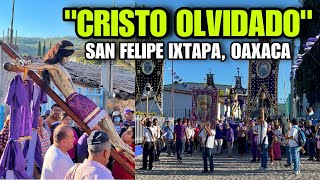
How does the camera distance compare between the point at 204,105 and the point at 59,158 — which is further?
the point at 204,105

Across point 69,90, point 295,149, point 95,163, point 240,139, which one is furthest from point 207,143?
point 95,163

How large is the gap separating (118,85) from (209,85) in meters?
0.84

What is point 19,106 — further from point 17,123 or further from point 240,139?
point 240,139

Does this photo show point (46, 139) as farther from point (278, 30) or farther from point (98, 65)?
point (278, 30)

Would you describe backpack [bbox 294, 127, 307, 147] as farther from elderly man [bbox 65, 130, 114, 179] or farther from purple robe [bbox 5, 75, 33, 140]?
elderly man [bbox 65, 130, 114, 179]

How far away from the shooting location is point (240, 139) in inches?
241

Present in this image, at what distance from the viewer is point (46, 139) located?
215 inches

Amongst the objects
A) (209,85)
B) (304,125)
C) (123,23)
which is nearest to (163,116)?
(209,85)

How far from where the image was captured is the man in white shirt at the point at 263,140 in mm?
5934

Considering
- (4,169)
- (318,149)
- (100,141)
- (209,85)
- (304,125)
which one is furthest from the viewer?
(318,149)

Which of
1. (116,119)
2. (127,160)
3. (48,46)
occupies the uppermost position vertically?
(48,46)

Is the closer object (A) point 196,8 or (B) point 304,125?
(A) point 196,8

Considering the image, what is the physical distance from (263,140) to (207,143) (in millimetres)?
534

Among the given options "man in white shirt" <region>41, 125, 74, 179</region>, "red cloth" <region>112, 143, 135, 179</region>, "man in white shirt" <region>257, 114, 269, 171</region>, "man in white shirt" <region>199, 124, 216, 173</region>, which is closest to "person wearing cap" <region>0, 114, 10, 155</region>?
"man in white shirt" <region>41, 125, 74, 179</region>
